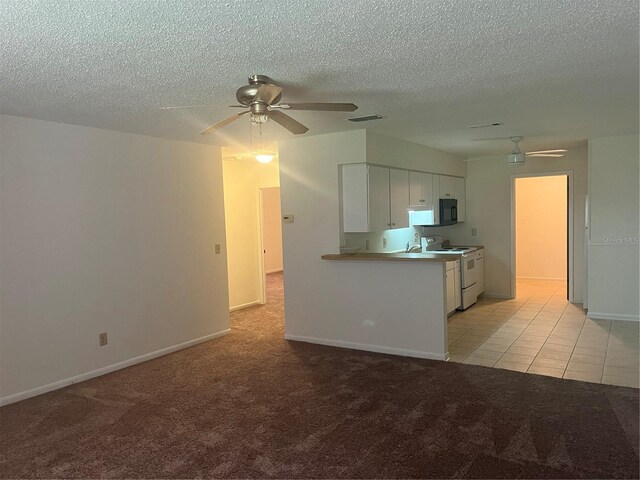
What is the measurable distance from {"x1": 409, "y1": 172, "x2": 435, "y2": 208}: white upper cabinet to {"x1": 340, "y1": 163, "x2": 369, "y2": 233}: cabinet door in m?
1.13

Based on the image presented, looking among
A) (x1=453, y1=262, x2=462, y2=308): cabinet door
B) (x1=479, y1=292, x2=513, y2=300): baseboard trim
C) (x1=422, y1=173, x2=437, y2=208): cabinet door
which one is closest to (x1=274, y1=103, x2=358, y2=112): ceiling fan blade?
(x1=422, y1=173, x2=437, y2=208): cabinet door

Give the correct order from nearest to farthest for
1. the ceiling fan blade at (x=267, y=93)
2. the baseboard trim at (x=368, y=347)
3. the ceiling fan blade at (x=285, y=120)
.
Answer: the ceiling fan blade at (x=267, y=93), the ceiling fan blade at (x=285, y=120), the baseboard trim at (x=368, y=347)

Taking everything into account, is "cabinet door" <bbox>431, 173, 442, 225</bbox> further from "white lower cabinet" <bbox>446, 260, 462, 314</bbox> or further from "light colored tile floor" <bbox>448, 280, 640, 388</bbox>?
"light colored tile floor" <bbox>448, 280, 640, 388</bbox>

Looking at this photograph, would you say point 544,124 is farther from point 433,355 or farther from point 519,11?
point 519,11

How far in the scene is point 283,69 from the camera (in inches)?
106

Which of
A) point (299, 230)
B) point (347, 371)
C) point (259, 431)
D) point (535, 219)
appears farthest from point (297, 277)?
point (535, 219)

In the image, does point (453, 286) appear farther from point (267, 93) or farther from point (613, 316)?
point (267, 93)

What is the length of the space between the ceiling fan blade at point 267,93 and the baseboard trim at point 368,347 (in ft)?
9.77

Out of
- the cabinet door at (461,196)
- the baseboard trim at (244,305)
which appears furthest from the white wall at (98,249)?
the cabinet door at (461,196)

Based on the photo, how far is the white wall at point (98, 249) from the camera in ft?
12.4

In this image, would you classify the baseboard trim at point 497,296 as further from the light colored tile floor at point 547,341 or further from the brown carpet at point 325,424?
the brown carpet at point 325,424

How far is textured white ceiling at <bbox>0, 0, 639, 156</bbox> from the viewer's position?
198cm

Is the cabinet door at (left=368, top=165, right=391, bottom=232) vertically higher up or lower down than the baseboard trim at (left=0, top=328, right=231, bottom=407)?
higher up

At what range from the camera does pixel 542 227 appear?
9070 mm
